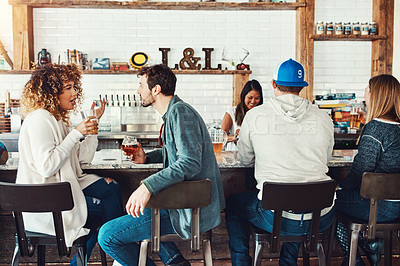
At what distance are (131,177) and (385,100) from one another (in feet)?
5.49

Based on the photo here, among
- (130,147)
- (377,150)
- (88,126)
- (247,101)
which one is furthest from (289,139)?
(247,101)

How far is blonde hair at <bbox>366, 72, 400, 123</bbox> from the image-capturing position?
2367 millimetres

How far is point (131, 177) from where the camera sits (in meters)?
2.66

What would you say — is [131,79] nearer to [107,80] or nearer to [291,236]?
[107,80]

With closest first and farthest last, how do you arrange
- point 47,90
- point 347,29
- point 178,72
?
point 47,90 < point 178,72 < point 347,29

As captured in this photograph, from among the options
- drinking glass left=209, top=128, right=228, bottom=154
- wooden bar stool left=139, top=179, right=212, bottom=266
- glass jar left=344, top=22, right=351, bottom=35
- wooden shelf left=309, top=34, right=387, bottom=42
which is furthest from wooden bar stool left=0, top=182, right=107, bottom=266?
glass jar left=344, top=22, right=351, bottom=35

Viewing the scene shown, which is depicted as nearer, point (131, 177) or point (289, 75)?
point (289, 75)

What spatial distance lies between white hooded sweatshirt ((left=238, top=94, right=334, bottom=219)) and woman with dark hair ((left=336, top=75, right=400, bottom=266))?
0.24 metres

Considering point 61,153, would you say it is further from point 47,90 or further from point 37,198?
point 47,90

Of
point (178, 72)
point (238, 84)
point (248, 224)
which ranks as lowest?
point (248, 224)

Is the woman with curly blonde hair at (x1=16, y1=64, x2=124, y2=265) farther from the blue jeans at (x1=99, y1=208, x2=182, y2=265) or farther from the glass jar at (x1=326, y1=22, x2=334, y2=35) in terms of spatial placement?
the glass jar at (x1=326, y1=22, x2=334, y2=35)

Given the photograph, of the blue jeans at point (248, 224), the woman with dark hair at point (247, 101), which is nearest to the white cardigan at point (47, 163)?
the blue jeans at point (248, 224)

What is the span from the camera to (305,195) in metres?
1.91

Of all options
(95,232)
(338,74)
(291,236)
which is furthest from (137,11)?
(291,236)
